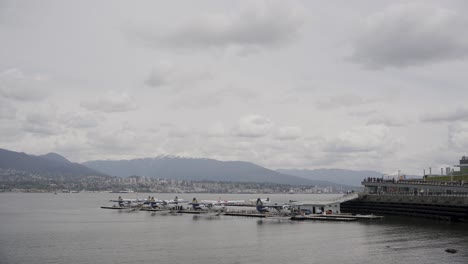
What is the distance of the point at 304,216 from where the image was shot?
95.2 m

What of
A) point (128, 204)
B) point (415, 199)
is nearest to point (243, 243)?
point (415, 199)

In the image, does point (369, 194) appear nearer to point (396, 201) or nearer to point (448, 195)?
point (396, 201)

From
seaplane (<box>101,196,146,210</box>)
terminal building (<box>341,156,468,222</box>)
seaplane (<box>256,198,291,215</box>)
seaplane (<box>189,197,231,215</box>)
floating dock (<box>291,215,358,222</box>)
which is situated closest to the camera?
terminal building (<box>341,156,468,222</box>)

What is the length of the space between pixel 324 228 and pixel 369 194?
28.2 metres

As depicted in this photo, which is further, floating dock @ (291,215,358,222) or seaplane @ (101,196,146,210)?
seaplane @ (101,196,146,210)

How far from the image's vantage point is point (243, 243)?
61188mm

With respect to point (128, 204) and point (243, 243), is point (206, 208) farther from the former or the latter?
point (243, 243)

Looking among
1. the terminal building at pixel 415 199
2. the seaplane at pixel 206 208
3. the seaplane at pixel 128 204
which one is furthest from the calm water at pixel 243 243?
the seaplane at pixel 128 204

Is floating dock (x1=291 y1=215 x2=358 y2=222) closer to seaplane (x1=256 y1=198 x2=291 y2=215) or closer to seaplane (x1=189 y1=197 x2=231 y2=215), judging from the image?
seaplane (x1=256 y1=198 x2=291 y2=215)

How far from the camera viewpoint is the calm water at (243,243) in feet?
164

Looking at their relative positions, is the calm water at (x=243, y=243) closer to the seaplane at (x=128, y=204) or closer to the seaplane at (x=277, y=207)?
the seaplane at (x=277, y=207)

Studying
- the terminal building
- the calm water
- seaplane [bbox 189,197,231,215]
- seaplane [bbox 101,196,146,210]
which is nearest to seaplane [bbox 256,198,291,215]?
the terminal building

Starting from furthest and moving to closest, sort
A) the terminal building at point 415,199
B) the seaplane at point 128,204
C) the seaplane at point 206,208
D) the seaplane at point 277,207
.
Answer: the seaplane at point 128,204 < the seaplane at point 206,208 < the seaplane at point 277,207 < the terminal building at point 415,199

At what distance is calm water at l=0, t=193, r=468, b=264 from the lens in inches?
1973
